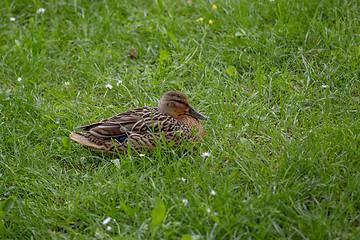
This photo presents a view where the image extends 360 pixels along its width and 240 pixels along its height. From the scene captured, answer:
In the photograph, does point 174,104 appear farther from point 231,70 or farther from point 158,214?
point 158,214

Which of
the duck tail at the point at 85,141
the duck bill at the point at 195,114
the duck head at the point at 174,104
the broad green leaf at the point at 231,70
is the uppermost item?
the duck head at the point at 174,104

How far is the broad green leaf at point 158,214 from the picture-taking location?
298cm

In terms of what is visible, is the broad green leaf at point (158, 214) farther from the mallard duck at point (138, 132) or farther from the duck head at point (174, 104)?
the duck head at point (174, 104)

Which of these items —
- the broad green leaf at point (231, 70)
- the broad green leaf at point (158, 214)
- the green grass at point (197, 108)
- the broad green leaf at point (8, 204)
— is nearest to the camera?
the broad green leaf at point (158, 214)

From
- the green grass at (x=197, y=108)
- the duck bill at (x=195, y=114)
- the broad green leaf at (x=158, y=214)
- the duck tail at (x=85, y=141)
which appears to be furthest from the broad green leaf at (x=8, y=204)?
the duck bill at (x=195, y=114)

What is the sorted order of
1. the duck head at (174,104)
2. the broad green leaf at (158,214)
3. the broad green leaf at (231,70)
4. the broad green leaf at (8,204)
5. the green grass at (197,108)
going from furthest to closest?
the broad green leaf at (231,70)
the duck head at (174,104)
the broad green leaf at (8,204)
the green grass at (197,108)
the broad green leaf at (158,214)

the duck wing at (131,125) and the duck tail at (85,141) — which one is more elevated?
the duck wing at (131,125)

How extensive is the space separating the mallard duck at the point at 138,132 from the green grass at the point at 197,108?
14 cm

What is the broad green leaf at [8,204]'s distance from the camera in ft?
10.9

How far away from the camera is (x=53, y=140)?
4113 millimetres

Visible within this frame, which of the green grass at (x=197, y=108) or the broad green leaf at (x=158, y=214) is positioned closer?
the broad green leaf at (x=158, y=214)

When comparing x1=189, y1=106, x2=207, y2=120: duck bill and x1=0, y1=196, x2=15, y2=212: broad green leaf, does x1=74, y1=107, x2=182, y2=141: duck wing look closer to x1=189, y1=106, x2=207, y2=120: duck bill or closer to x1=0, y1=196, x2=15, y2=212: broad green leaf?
x1=189, y1=106, x2=207, y2=120: duck bill

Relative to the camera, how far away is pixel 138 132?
12.8 feet

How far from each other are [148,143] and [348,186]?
1.70 m
